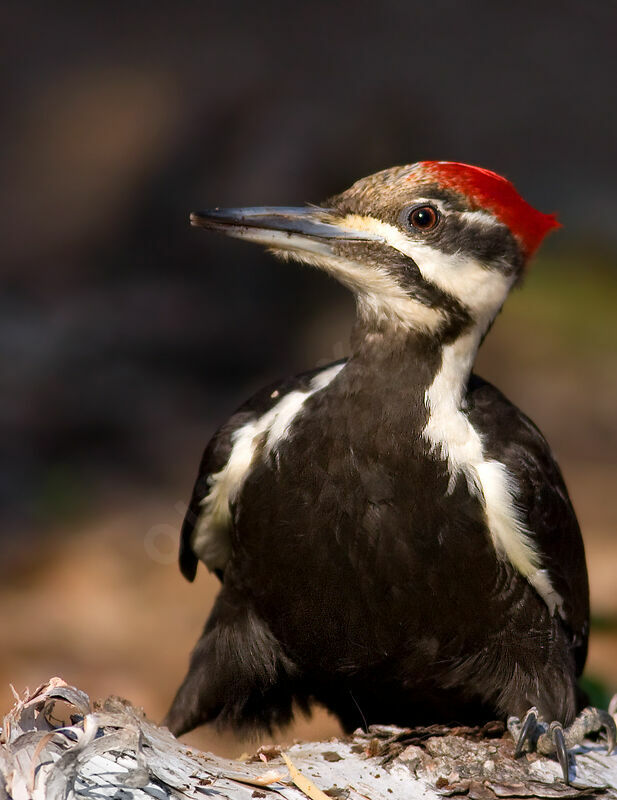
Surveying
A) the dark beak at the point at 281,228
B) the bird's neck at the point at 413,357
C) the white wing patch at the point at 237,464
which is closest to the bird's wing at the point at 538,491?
the bird's neck at the point at 413,357

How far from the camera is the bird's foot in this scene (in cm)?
327

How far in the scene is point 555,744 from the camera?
3.28 m

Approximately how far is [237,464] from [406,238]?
0.94 metres

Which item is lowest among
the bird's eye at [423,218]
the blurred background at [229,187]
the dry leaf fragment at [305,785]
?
the dry leaf fragment at [305,785]

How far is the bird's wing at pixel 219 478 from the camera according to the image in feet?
12.3

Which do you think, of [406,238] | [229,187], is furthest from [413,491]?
[229,187]

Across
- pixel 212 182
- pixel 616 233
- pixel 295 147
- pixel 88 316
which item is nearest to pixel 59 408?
pixel 88 316

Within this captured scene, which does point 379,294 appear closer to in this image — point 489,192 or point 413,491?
point 489,192

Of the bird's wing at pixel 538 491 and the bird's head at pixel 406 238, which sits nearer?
the bird's head at pixel 406 238

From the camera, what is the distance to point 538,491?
3486mm

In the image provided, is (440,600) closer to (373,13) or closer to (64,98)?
(373,13)

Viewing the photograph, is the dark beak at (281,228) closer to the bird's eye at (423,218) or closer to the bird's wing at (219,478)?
the bird's eye at (423,218)

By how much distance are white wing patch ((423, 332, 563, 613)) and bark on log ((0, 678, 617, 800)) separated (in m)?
0.56

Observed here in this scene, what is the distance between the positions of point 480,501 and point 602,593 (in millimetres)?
3203
